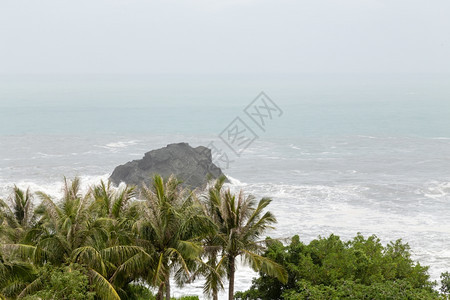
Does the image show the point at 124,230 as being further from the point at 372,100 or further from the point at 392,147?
the point at 372,100

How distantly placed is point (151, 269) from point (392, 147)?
68.6 m

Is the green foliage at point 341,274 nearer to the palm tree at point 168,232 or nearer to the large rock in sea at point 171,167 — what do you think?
the palm tree at point 168,232

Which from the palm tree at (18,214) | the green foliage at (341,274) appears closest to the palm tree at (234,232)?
the green foliage at (341,274)

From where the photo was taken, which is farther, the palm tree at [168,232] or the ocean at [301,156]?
the ocean at [301,156]

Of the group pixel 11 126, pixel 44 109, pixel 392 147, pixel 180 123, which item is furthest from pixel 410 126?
pixel 44 109

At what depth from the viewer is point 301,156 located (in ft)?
249

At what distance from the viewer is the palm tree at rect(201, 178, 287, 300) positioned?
67.4ft

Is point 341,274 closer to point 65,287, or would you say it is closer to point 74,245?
point 74,245

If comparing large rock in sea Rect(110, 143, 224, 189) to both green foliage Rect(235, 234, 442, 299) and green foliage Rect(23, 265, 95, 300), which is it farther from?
green foliage Rect(23, 265, 95, 300)

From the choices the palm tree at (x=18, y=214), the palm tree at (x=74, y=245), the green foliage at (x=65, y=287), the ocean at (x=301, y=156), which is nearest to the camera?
the green foliage at (x=65, y=287)

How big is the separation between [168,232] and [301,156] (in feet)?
189

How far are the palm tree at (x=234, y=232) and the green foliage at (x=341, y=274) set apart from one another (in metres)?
1.04

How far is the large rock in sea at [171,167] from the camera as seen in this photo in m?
54.2

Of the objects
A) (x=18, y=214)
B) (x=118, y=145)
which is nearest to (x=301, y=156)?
(x=118, y=145)
